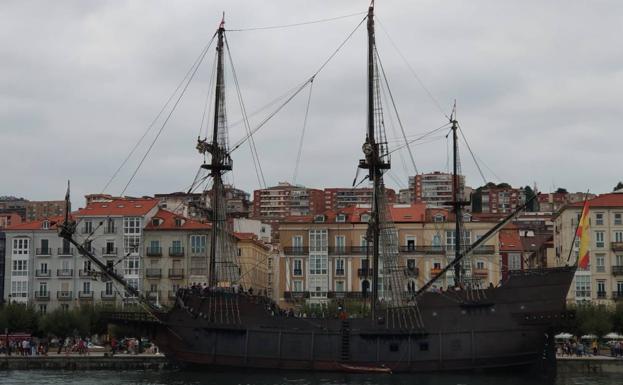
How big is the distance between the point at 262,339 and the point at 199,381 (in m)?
6.33

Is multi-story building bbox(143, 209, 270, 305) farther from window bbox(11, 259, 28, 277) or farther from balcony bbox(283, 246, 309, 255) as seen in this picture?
window bbox(11, 259, 28, 277)

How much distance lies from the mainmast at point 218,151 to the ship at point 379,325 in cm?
27

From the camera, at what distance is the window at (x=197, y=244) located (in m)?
101

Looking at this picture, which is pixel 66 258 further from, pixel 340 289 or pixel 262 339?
pixel 262 339

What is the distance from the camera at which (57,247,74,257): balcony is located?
102 metres

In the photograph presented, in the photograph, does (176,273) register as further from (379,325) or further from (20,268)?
(379,325)

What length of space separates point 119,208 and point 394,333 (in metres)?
49.2

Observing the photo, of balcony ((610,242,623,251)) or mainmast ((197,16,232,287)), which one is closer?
mainmast ((197,16,232,287))

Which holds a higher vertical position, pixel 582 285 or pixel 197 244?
pixel 197 244

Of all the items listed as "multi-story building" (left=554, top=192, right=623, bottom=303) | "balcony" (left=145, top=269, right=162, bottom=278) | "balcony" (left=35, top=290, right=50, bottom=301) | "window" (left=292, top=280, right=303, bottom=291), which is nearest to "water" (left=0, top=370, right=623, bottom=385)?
"multi-story building" (left=554, top=192, right=623, bottom=303)

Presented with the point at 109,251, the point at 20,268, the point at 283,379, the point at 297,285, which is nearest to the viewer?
the point at 283,379

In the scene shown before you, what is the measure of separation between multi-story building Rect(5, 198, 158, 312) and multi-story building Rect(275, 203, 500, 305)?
15366mm

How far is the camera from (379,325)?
209 ft

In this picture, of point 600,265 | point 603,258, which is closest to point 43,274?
point 600,265
